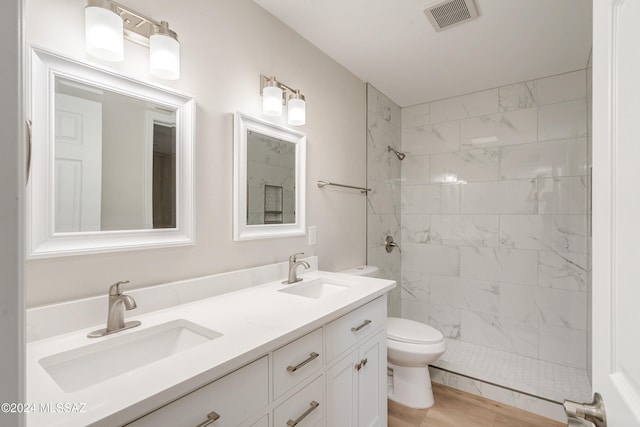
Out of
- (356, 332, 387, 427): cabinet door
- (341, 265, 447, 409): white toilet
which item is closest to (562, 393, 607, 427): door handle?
(356, 332, 387, 427): cabinet door

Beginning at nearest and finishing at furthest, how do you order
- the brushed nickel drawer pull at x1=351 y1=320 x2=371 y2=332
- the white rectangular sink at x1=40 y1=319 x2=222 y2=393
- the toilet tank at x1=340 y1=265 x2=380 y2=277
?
the white rectangular sink at x1=40 y1=319 x2=222 y2=393
the brushed nickel drawer pull at x1=351 y1=320 x2=371 y2=332
the toilet tank at x1=340 y1=265 x2=380 y2=277

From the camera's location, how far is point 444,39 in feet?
6.48

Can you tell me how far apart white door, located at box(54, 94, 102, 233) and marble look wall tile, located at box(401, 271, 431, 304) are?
109 inches

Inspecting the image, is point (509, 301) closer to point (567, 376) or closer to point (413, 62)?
point (567, 376)

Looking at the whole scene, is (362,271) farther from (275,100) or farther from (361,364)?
(275,100)

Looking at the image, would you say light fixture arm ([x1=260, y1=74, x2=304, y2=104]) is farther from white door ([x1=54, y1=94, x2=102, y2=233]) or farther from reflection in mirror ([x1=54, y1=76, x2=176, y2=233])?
white door ([x1=54, y1=94, x2=102, y2=233])

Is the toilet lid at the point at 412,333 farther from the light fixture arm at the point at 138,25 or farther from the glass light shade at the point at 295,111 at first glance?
the light fixture arm at the point at 138,25

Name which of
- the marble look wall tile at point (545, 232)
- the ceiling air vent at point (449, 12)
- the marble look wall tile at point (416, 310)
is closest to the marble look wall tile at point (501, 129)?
the marble look wall tile at point (545, 232)

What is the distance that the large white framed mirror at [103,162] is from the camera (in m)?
0.92

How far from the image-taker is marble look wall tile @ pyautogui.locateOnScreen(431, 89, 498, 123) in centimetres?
274

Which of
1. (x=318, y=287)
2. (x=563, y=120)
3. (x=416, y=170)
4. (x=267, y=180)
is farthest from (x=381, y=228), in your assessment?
(x=563, y=120)

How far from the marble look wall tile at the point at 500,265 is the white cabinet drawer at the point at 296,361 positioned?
2.17 m

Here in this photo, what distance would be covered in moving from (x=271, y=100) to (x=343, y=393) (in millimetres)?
1444
